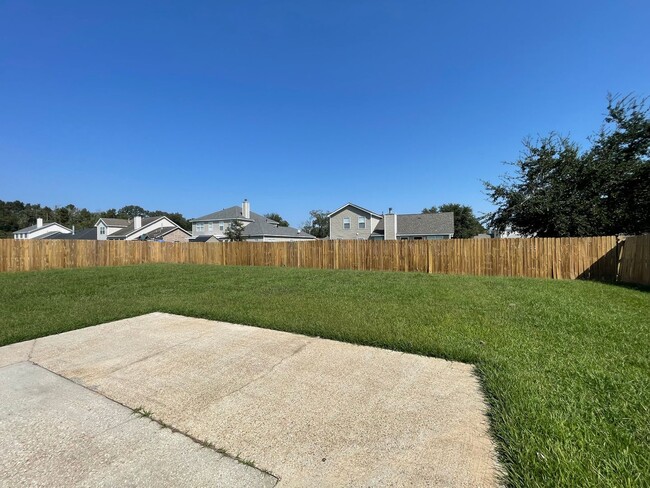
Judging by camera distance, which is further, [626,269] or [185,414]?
[626,269]

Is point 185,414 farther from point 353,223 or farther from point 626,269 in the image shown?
point 353,223

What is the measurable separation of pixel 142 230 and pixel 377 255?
35552mm

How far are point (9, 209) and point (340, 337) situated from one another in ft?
337

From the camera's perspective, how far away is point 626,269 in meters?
10.1

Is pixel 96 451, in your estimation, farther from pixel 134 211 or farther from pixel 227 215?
pixel 134 211

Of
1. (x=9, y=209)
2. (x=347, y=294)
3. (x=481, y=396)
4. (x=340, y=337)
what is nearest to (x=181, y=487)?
(x=481, y=396)

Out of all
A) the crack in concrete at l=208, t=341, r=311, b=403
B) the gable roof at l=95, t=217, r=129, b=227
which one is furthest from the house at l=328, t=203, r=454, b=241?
the gable roof at l=95, t=217, r=129, b=227

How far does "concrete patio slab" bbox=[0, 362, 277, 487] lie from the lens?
1.84 metres

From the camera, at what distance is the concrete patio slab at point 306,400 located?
1919 millimetres

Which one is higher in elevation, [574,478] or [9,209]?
[9,209]

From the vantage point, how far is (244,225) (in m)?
37.0

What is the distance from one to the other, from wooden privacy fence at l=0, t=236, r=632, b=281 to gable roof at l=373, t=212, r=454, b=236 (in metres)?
16.1

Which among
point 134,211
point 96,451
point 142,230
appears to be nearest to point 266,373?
point 96,451

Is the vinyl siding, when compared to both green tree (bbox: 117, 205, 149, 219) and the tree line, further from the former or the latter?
green tree (bbox: 117, 205, 149, 219)
